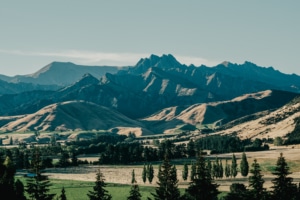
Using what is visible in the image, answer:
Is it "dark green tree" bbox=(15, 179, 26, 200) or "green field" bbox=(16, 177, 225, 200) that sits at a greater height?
"dark green tree" bbox=(15, 179, 26, 200)

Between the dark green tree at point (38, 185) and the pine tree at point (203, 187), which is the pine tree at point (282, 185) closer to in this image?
the pine tree at point (203, 187)

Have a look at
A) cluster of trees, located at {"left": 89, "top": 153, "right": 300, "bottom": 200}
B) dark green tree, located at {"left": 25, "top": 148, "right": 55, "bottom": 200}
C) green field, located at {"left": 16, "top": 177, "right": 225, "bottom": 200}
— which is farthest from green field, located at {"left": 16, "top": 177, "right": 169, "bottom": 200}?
dark green tree, located at {"left": 25, "top": 148, "right": 55, "bottom": 200}

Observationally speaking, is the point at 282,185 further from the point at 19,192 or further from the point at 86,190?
the point at 86,190

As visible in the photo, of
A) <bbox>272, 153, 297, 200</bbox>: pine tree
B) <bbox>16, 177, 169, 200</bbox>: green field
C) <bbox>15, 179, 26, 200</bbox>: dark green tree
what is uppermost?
<bbox>272, 153, 297, 200</bbox>: pine tree

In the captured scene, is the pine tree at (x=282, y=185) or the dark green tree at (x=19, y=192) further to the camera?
the dark green tree at (x=19, y=192)

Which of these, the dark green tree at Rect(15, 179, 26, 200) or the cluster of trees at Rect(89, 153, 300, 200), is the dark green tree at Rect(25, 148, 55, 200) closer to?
the cluster of trees at Rect(89, 153, 300, 200)

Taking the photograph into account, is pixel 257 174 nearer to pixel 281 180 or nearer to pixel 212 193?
pixel 281 180

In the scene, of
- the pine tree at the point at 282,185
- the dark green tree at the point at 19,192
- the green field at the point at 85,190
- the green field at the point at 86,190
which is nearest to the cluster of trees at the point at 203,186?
the pine tree at the point at 282,185

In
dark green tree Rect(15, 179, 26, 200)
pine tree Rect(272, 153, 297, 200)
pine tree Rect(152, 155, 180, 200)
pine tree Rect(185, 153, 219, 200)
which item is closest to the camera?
pine tree Rect(185, 153, 219, 200)

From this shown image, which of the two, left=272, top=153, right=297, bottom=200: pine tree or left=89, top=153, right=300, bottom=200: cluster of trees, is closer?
left=89, top=153, right=300, bottom=200: cluster of trees

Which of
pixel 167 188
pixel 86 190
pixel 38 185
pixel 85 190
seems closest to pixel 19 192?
pixel 38 185

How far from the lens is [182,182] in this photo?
190 meters

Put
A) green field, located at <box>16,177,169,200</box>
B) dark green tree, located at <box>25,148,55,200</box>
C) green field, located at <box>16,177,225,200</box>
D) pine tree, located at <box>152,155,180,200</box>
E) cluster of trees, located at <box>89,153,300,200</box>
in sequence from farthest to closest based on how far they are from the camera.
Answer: green field, located at <box>16,177,169,200</box>
green field, located at <box>16,177,225,200</box>
dark green tree, located at <box>25,148,55,200</box>
pine tree, located at <box>152,155,180,200</box>
cluster of trees, located at <box>89,153,300,200</box>

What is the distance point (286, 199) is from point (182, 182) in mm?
137275
